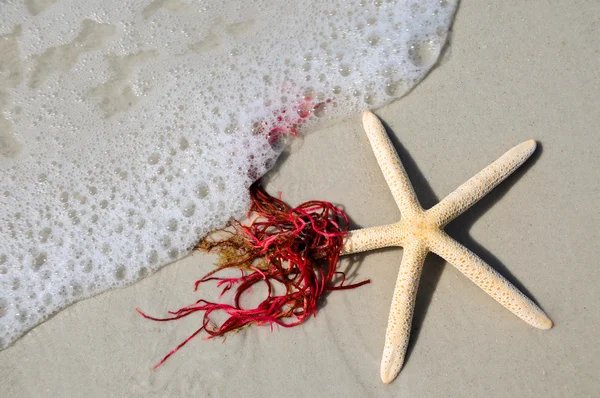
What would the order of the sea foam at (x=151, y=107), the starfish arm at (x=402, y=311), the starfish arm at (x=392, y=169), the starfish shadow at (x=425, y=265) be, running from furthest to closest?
1. the sea foam at (x=151, y=107)
2. the starfish shadow at (x=425, y=265)
3. the starfish arm at (x=392, y=169)
4. the starfish arm at (x=402, y=311)

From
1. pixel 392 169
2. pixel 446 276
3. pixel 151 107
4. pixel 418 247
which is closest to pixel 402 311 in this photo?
pixel 418 247

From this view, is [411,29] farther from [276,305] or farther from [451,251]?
[276,305]

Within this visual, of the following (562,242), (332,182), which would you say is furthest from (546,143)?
(332,182)

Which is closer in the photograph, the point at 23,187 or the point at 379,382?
the point at 379,382

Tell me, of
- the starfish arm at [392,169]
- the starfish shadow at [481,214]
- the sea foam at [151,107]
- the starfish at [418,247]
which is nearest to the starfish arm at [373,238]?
the starfish at [418,247]

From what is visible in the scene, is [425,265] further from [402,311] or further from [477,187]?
[477,187]

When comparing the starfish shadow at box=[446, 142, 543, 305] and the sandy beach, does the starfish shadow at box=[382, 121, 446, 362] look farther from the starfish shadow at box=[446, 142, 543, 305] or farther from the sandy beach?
the starfish shadow at box=[446, 142, 543, 305]

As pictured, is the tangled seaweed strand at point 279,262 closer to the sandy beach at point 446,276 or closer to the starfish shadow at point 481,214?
the sandy beach at point 446,276

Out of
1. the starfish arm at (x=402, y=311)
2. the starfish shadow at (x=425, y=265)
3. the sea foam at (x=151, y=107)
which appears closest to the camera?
the starfish arm at (x=402, y=311)
